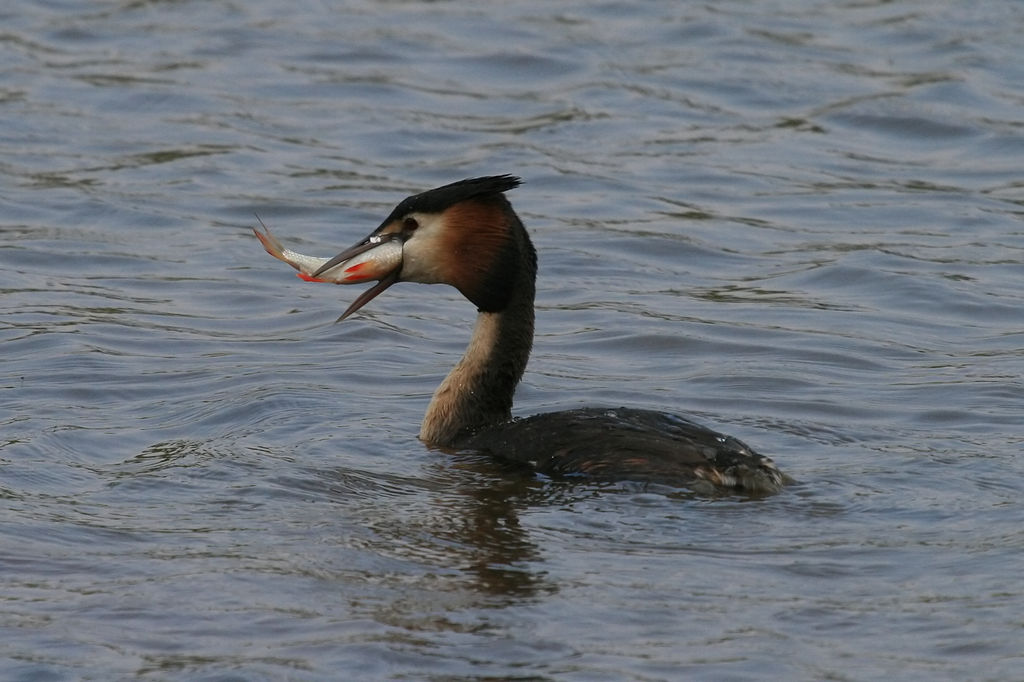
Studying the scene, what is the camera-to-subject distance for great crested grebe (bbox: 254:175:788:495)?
6.91 meters

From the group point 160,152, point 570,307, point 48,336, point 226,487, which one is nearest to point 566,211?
point 570,307

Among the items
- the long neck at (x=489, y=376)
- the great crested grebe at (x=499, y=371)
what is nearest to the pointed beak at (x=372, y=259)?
the great crested grebe at (x=499, y=371)

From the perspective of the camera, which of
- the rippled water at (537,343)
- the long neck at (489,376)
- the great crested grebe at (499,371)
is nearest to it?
the rippled water at (537,343)

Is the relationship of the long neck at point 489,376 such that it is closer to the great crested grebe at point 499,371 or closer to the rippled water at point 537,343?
the great crested grebe at point 499,371

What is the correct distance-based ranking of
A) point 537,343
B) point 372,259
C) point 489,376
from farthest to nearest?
point 537,343 < point 489,376 < point 372,259

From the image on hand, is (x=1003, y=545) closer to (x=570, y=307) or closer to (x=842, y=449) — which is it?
(x=842, y=449)

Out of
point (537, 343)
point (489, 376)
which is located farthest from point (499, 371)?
point (537, 343)

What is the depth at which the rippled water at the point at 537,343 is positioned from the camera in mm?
5695

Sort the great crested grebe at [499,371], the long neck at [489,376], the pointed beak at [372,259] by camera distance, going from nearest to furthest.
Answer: the great crested grebe at [499,371]
the pointed beak at [372,259]
the long neck at [489,376]

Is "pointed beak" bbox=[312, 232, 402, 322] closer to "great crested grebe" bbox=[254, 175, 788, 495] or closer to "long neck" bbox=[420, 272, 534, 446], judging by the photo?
"great crested grebe" bbox=[254, 175, 788, 495]

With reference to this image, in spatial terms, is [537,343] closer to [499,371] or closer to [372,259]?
[499,371]

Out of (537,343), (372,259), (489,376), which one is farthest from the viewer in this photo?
(537,343)

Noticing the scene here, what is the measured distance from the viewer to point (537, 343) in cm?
980

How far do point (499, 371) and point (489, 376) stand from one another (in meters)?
0.05
